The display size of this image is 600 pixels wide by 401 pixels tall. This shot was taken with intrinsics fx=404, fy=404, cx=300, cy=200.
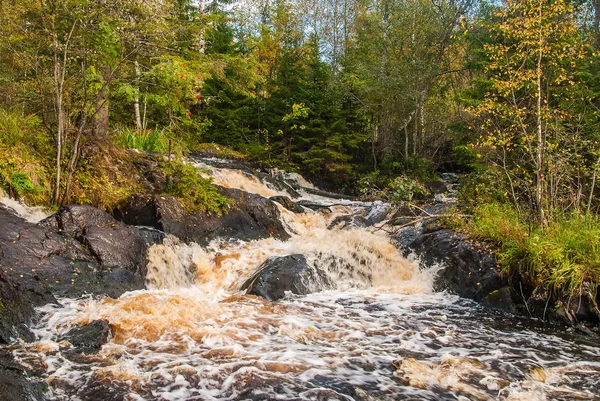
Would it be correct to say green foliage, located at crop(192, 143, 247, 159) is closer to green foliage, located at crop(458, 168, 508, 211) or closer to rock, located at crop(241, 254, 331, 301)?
green foliage, located at crop(458, 168, 508, 211)

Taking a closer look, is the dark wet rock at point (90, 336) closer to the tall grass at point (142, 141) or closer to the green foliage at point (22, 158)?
the green foliage at point (22, 158)

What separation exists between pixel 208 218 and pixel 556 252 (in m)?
6.58

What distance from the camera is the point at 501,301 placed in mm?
6344

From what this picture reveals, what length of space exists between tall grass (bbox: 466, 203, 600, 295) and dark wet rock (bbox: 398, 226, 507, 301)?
11.4 inches

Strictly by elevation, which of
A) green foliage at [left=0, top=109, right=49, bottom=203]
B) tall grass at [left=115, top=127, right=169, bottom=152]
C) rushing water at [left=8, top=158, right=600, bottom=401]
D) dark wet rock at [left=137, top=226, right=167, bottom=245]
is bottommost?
rushing water at [left=8, top=158, right=600, bottom=401]

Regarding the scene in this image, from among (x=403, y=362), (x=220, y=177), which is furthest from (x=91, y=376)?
(x=220, y=177)

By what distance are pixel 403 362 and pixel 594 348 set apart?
8.26ft

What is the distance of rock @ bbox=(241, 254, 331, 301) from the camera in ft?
22.3

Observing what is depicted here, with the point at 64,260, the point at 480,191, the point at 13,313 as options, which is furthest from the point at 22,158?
the point at 480,191

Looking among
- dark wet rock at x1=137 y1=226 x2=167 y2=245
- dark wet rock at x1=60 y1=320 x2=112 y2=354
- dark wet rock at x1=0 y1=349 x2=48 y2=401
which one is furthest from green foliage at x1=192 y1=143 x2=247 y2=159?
dark wet rock at x1=0 y1=349 x2=48 y2=401

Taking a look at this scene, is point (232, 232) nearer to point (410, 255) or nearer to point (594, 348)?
point (410, 255)

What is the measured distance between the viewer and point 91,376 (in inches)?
148

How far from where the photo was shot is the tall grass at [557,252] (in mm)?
5621

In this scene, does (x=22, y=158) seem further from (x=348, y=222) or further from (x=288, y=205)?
(x=348, y=222)
